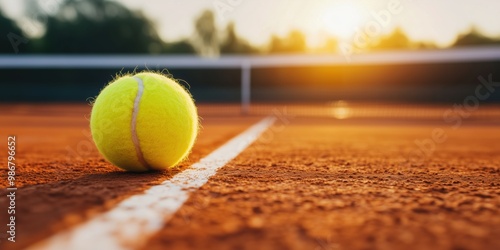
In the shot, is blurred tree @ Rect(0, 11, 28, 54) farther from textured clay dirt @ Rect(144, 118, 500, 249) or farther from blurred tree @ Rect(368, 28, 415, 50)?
blurred tree @ Rect(368, 28, 415, 50)

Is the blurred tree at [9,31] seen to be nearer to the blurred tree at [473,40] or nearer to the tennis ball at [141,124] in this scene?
the tennis ball at [141,124]

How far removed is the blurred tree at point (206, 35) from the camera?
40531 millimetres

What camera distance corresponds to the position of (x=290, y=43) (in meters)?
40.9

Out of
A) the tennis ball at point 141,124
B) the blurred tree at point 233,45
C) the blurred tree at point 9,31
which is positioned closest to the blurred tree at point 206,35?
the blurred tree at point 233,45

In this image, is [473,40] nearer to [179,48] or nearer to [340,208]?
[179,48]

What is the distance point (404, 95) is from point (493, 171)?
20.9m

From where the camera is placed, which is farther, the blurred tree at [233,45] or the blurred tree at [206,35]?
the blurred tree at [206,35]

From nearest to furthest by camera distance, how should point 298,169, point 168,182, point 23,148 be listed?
point 168,182, point 298,169, point 23,148

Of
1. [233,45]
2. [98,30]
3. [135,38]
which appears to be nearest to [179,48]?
[135,38]

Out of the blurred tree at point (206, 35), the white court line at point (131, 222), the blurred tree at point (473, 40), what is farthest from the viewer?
the blurred tree at point (206, 35)

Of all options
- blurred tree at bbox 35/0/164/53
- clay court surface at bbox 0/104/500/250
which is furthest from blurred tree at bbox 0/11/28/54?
clay court surface at bbox 0/104/500/250

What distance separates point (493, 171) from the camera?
11.2ft

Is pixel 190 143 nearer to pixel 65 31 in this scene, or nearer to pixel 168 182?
pixel 168 182

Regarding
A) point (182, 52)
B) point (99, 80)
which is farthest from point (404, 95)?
point (182, 52)
